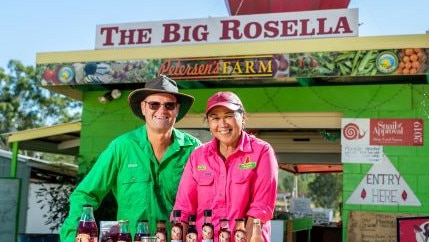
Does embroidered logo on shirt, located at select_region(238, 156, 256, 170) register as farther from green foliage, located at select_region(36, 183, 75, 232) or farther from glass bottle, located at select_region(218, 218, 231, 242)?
green foliage, located at select_region(36, 183, 75, 232)

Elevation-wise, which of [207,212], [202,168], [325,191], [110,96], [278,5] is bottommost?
[207,212]

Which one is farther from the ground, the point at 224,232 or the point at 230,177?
the point at 230,177

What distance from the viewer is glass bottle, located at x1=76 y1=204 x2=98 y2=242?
287cm

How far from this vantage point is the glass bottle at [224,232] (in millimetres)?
2756

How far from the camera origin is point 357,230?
8008 mm

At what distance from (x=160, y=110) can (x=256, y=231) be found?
3.08 feet

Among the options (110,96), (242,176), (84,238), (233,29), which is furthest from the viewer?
(110,96)

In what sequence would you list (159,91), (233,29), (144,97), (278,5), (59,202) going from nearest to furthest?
(159,91) → (144,97) → (233,29) → (59,202) → (278,5)

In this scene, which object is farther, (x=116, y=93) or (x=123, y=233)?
(x=116, y=93)

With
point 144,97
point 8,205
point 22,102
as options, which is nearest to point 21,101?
point 22,102

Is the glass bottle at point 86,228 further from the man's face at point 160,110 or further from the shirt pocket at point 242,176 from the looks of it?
the shirt pocket at point 242,176

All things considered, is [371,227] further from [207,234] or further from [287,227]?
[207,234]

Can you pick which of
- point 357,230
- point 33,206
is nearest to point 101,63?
point 357,230

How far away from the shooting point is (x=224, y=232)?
109 inches
